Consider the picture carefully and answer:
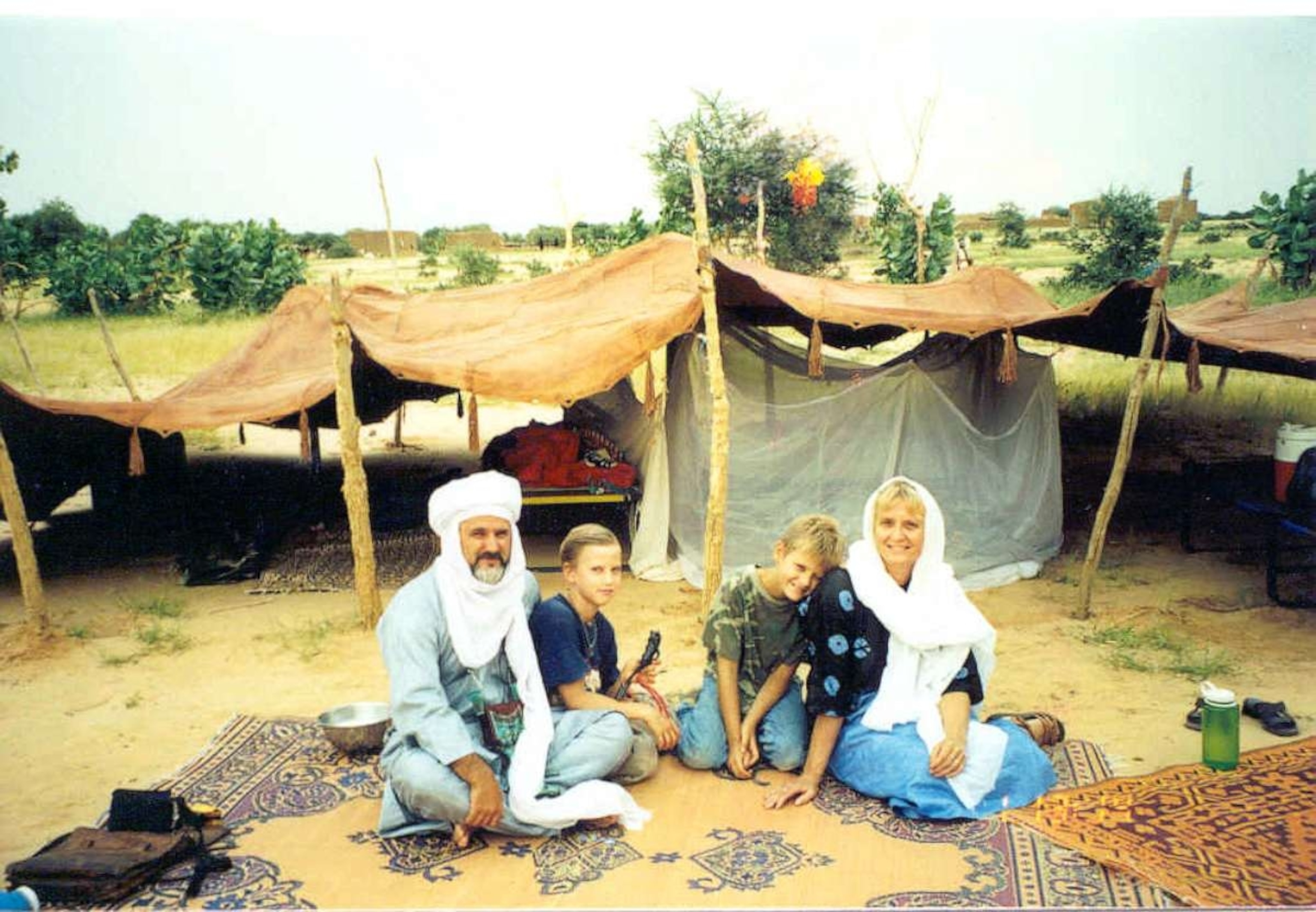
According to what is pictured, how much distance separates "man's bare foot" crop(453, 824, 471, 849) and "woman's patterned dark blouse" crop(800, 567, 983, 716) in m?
1.10

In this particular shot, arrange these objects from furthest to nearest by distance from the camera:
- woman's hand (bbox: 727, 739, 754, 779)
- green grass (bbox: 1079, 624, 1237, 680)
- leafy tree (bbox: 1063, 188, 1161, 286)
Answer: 1. leafy tree (bbox: 1063, 188, 1161, 286)
2. green grass (bbox: 1079, 624, 1237, 680)
3. woman's hand (bbox: 727, 739, 754, 779)

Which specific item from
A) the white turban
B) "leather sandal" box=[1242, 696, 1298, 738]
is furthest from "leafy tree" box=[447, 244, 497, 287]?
the white turban

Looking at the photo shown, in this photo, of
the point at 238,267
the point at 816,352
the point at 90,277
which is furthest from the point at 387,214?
the point at 238,267

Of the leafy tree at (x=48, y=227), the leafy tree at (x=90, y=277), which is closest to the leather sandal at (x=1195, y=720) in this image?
the leafy tree at (x=48, y=227)

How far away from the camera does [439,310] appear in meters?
7.27

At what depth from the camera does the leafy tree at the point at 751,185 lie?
60.1 feet

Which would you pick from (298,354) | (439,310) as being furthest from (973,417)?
(298,354)

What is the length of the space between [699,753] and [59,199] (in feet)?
16.7

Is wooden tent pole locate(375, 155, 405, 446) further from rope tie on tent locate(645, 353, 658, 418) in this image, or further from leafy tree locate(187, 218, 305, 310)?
leafy tree locate(187, 218, 305, 310)

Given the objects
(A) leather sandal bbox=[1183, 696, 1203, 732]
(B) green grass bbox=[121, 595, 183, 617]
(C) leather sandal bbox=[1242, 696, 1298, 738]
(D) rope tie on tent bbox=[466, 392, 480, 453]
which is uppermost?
(D) rope tie on tent bbox=[466, 392, 480, 453]

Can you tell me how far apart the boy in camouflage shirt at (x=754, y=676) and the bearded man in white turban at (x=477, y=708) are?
41 cm

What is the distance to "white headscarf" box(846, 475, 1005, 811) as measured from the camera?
3.13m

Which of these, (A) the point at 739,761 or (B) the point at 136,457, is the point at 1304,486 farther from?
(B) the point at 136,457

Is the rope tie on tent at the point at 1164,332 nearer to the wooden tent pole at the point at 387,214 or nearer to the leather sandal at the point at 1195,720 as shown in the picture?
the leather sandal at the point at 1195,720
